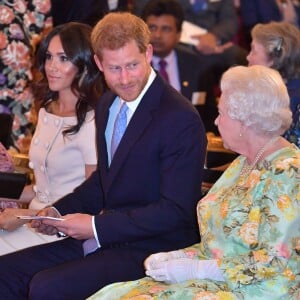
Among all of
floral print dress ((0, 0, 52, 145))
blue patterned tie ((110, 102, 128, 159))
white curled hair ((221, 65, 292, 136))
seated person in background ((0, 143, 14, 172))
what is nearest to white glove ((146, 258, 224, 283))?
white curled hair ((221, 65, 292, 136))

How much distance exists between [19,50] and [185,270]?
2.33 metres

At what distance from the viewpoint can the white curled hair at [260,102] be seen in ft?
8.50

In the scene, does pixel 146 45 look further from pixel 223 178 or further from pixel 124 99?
pixel 223 178

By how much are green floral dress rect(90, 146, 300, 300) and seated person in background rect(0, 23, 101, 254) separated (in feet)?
2.90

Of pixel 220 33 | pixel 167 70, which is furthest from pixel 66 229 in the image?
pixel 220 33

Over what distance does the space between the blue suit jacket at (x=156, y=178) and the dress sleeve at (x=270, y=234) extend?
35cm

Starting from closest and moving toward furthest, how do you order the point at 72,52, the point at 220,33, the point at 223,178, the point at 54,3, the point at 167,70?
1. the point at 223,178
2. the point at 72,52
3. the point at 54,3
4. the point at 167,70
5. the point at 220,33

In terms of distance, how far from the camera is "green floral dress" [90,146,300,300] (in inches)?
96.8

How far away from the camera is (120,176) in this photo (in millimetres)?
2949

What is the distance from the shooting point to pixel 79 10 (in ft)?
15.8

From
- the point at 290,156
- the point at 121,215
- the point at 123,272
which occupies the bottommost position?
the point at 123,272

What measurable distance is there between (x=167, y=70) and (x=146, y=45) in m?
2.46

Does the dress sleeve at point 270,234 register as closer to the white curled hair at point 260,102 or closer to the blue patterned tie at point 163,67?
the white curled hair at point 260,102

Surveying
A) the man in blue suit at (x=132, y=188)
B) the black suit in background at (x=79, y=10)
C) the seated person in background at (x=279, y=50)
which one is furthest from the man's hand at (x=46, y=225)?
the black suit in background at (x=79, y=10)
